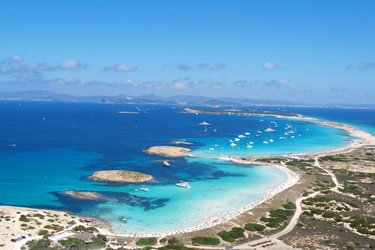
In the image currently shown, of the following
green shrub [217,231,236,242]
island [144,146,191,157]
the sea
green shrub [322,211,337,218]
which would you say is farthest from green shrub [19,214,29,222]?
island [144,146,191,157]

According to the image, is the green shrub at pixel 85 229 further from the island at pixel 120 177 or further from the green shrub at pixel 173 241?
the island at pixel 120 177

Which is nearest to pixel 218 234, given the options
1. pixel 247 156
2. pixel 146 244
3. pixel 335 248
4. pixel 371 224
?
pixel 146 244

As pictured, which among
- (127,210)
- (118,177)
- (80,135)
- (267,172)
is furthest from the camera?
(80,135)

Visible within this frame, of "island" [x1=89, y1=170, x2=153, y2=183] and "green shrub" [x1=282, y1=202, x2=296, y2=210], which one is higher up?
"green shrub" [x1=282, y1=202, x2=296, y2=210]

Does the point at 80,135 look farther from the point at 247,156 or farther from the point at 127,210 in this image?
the point at 127,210

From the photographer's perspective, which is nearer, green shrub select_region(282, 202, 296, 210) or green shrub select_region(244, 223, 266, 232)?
green shrub select_region(244, 223, 266, 232)

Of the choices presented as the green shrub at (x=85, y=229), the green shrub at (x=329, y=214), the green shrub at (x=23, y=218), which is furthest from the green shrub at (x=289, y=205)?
the green shrub at (x=23, y=218)

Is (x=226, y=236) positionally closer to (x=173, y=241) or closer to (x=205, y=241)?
(x=205, y=241)

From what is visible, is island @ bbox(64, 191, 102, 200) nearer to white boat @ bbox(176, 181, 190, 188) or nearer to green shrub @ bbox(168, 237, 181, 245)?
white boat @ bbox(176, 181, 190, 188)
